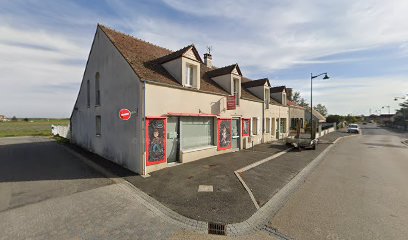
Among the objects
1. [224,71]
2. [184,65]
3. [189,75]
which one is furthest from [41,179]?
[224,71]

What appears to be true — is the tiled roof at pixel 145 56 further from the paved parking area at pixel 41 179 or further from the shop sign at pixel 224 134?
the paved parking area at pixel 41 179

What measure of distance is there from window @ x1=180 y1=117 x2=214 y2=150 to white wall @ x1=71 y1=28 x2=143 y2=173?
2.62 meters

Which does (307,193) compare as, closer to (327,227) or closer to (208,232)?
(327,227)

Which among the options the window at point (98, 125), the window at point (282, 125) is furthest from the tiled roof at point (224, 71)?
the window at point (282, 125)

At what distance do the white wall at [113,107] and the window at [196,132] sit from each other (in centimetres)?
262

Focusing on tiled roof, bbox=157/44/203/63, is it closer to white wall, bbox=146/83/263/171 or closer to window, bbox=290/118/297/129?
white wall, bbox=146/83/263/171

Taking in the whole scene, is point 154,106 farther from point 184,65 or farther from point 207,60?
point 207,60

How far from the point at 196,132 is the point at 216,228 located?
732cm

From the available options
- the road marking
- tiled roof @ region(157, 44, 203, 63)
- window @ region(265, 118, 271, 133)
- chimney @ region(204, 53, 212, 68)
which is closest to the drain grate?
the road marking

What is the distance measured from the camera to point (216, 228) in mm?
4781

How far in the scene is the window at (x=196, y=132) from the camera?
1108cm

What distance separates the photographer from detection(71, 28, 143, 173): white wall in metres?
9.28

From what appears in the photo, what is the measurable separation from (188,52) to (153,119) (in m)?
4.55

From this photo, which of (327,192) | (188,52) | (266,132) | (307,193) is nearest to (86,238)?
(307,193)
